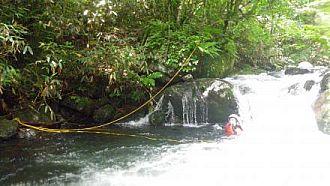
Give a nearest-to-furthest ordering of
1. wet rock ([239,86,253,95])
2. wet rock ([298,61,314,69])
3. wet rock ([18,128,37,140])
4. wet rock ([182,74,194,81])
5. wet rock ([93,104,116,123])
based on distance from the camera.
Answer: wet rock ([18,128,37,140]) → wet rock ([93,104,116,123]) → wet rock ([182,74,194,81]) → wet rock ([239,86,253,95]) → wet rock ([298,61,314,69])

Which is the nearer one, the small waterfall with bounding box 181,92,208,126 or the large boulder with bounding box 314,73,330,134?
the large boulder with bounding box 314,73,330,134

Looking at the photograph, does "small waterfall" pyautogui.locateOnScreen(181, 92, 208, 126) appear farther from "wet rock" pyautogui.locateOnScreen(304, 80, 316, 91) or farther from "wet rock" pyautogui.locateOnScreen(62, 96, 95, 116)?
"wet rock" pyautogui.locateOnScreen(304, 80, 316, 91)

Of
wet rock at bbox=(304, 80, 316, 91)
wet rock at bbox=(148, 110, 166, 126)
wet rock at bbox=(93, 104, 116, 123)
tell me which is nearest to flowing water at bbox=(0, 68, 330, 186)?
wet rock at bbox=(304, 80, 316, 91)

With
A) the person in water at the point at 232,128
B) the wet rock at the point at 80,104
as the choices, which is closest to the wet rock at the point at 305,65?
the person in water at the point at 232,128

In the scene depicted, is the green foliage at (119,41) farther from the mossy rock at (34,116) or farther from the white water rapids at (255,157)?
the white water rapids at (255,157)

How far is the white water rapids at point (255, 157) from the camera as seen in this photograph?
5.34 metres

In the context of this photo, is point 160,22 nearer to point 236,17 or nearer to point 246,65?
point 236,17

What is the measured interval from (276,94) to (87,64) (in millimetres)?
4972

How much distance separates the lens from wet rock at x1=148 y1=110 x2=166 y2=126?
8782 millimetres

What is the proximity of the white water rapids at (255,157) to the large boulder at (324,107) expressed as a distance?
162 mm

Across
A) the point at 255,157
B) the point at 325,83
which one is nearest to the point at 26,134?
the point at 255,157

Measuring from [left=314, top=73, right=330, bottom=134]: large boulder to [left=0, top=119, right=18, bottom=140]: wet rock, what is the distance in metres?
6.11

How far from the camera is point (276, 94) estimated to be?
978 cm

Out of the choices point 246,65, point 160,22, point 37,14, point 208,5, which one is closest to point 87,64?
point 37,14
